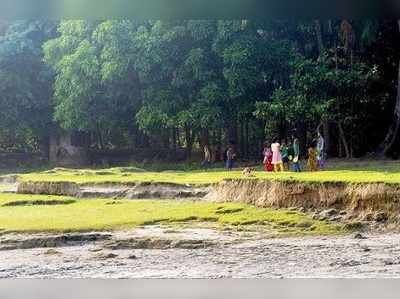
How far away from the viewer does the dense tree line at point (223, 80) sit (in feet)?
88.8

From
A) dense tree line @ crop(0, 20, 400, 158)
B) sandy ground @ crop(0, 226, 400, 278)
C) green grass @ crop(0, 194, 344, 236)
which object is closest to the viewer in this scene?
sandy ground @ crop(0, 226, 400, 278)

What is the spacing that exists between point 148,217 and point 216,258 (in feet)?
12.7

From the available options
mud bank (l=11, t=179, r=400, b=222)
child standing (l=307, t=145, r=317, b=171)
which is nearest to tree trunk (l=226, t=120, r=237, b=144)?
child standing (l=307, t=145, r=317, b=171)

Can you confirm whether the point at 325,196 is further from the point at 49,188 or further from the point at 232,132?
the point at 232,132

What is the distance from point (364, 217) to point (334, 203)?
0.83 meters

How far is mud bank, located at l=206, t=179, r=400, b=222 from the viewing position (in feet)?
43.3

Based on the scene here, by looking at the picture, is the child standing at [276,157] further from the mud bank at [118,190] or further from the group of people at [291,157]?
the mud bank at [118,190]

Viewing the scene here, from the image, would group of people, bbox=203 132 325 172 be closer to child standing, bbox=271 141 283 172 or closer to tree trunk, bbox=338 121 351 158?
child standing, bbox=271 141 283 172

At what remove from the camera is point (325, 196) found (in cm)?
1426

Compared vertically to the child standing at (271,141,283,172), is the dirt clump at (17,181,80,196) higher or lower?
lower

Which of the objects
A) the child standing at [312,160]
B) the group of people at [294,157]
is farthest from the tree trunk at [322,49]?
the child standing at [312,160]

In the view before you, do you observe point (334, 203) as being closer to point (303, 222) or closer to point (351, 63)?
point (303, 222)

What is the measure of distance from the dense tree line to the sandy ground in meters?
14.2

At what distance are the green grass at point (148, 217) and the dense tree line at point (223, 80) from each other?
35.9 ft
